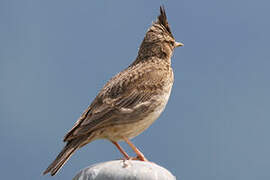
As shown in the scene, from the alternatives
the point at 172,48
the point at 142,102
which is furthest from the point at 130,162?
the point at 172,48

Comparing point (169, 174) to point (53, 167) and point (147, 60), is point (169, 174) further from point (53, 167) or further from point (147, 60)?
point (147, 60)

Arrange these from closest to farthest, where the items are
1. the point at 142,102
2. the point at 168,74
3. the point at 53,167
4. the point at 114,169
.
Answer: the point at 114,169, the point at 53,167, the point at 142,102, the point at 168,74

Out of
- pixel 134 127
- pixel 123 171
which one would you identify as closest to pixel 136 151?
pixel 134 127

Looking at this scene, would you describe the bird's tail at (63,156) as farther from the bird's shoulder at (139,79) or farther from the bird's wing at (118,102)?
the bird's shoulder at (139,79)

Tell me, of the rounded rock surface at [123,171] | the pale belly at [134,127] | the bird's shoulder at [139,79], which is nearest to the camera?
the rounded rock surface at [123,171]

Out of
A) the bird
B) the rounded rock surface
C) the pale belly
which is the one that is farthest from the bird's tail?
the rounded rock surface

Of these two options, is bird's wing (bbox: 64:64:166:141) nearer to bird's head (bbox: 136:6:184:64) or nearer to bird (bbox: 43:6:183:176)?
bird (bbox: 43:6:183:176)

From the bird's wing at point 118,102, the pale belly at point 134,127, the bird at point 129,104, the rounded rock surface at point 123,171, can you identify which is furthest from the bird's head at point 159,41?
the rounded rock surface at point 123,171
